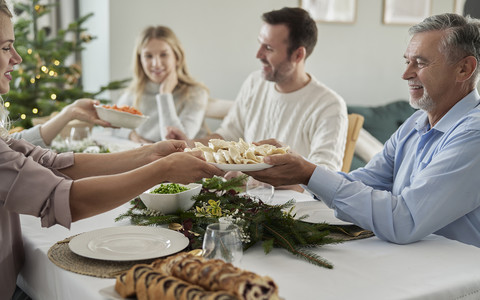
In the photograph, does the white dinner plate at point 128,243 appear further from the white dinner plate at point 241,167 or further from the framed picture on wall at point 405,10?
the framed picture on wall at point 405,10

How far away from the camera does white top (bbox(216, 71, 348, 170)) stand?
8.90 ft

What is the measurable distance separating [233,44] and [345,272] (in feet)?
11.7

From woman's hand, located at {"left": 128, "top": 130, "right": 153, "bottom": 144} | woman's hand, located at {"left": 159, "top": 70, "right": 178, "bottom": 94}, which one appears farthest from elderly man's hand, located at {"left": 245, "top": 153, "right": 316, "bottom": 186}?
woman's hand, located at {"left": 159, "top": 70, "right": 178, "bottom": 94}

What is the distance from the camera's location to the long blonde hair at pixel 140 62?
12.5 ft

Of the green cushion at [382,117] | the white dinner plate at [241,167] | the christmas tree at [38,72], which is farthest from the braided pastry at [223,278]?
the green cushion at [382,117]

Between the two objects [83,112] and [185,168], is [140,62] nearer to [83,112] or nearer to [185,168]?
[83,112]

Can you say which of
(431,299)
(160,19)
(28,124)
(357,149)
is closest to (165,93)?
(160,19)

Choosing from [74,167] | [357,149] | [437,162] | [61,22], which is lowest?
[357,149]

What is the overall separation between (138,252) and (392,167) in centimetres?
114

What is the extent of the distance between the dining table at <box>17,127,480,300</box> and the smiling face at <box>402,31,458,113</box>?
19.2 inches

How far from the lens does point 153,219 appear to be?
5.03 feet

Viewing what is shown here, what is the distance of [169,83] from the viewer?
Result: 380 centimetres

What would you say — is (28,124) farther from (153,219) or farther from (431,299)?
(431,299)

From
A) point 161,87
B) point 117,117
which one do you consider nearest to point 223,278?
point 117,117
